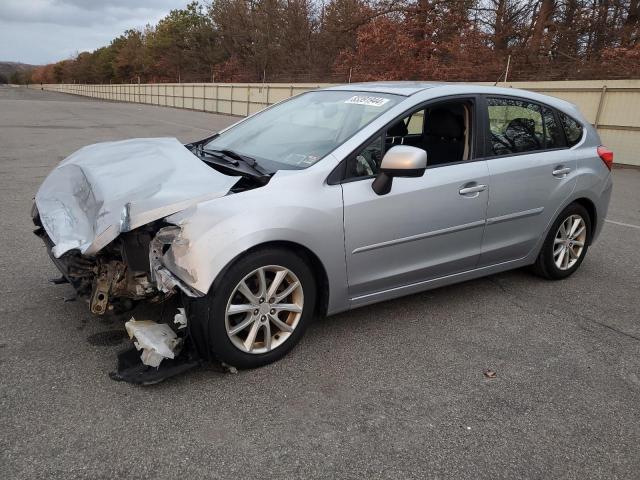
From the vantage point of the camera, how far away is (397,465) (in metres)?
2.36

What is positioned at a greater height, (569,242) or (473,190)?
(473,190)

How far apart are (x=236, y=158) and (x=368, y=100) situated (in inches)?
40.1

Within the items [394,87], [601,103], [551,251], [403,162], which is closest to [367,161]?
[403,162]

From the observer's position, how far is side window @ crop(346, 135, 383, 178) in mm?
3314

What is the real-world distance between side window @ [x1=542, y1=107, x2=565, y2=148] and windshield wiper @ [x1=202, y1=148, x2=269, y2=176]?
2458 mm

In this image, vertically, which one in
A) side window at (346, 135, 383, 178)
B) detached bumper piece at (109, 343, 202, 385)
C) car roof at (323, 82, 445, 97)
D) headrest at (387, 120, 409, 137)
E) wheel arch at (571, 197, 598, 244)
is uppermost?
car roof at (323, 82, 445, 97)

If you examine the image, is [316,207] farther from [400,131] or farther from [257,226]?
[400,131]

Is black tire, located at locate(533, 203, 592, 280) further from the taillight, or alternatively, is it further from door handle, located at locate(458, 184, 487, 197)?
door handle, located at locate(458, 184, 487, 197)

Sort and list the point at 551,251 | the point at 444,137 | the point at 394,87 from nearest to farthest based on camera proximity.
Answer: the point at 394,87
the point at 444,137
the point at 551,251

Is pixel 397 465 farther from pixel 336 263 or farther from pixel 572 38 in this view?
pixel 572 38

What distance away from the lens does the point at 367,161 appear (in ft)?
11.1

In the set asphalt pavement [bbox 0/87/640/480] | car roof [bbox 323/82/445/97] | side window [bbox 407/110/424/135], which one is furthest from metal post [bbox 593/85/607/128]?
car roof [bbox 323/82/445/97]

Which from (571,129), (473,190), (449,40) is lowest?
(473,190)

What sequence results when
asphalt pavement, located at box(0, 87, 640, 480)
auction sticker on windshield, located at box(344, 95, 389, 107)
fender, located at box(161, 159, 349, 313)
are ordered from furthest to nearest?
auction sticker on windshield, located at box(344, 95, 389, 107) → fender, located at box(161, 159, 349, 313) → asphalt pavement, located at box(0, 87, 640, 480)
